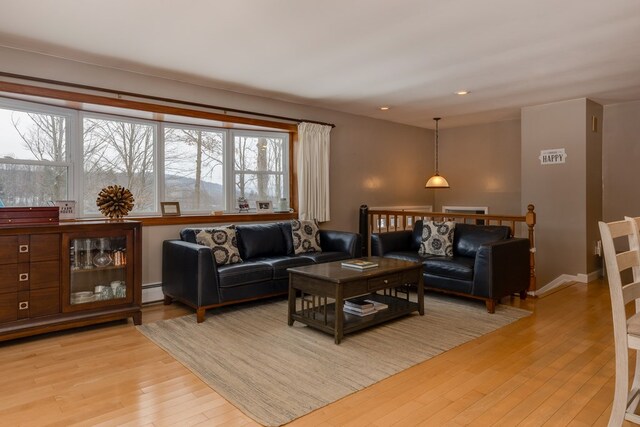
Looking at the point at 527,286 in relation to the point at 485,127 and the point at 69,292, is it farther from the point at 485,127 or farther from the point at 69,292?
the point at 69,292

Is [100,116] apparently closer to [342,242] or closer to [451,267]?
[342,242]

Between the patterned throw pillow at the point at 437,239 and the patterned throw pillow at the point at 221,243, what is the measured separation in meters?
2.16

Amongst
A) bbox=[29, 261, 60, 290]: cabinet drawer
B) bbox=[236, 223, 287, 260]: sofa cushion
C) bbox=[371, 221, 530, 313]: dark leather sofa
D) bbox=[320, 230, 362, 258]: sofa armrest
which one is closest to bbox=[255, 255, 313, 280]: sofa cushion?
bbox=[236, 223, 287, 260]: sofa cushion

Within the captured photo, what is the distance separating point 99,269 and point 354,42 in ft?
9.53

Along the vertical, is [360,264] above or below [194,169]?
below

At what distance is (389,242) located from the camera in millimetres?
5027

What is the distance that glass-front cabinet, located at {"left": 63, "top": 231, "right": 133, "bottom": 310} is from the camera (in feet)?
11.2

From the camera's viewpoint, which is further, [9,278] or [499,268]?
[499,268]

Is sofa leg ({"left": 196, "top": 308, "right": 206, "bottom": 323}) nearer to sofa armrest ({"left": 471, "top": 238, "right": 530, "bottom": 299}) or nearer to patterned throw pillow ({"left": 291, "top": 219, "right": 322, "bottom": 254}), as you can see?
patterned throw pillow ({"left": 291, "top": 219, "right": 322, "bottom": 254})

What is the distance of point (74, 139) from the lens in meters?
4.00

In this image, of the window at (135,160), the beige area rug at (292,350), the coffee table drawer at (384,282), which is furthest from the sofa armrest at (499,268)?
the window at (135,160)

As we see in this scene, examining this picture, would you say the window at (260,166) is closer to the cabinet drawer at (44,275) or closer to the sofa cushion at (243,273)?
the sofa cushion at (243,273)

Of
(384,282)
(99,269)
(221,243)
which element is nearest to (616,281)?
(384,282)

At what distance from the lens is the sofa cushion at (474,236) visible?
4.55 meters
